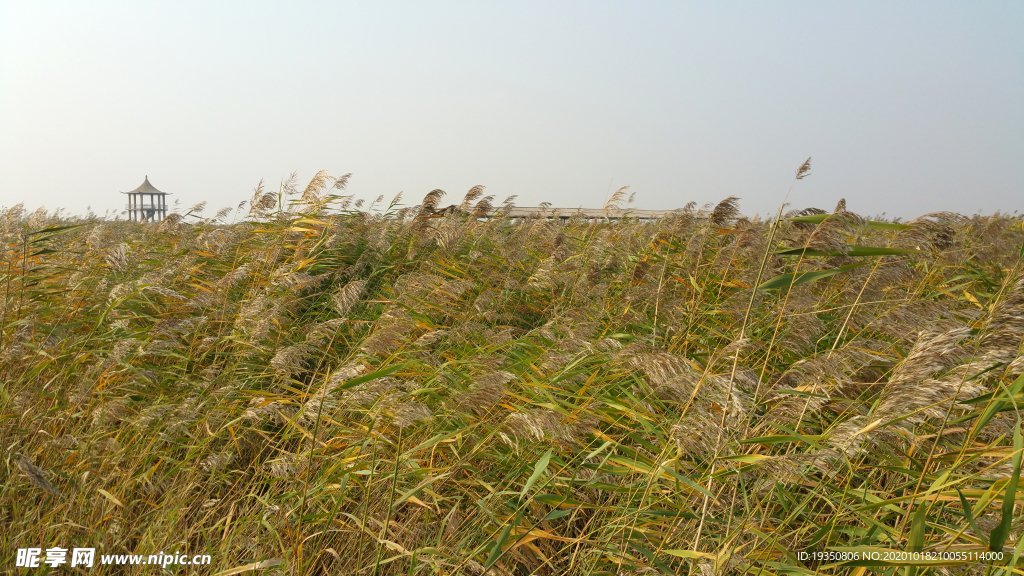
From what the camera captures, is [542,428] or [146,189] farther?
[146,189]

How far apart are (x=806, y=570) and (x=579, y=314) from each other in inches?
80.4

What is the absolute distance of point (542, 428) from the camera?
6.81ft

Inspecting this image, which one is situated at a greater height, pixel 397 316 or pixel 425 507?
pixel 397 316

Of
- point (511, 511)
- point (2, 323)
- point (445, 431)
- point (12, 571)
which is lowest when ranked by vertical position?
point (12, 571)

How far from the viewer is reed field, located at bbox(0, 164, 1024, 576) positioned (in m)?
1.97

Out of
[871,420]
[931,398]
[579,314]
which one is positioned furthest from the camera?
[579,314]

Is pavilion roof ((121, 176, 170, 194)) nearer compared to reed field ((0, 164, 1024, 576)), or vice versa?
reed field ((0, 164, 1024, 576))

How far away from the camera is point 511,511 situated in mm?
2428

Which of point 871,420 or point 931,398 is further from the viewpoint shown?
point 871,420

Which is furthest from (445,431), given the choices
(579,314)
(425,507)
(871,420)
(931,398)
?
(931,398)

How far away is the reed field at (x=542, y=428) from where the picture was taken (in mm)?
1966

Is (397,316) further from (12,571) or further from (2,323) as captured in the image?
(2,323)

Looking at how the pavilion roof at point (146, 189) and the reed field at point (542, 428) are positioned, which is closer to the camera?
the reed field at point (542, 428)

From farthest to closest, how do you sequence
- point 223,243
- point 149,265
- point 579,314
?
point 149,265 < point 223,243 < point 579,314
